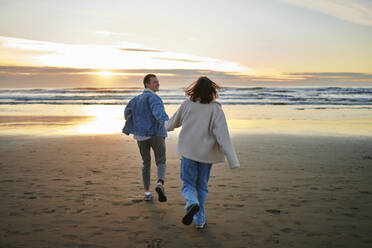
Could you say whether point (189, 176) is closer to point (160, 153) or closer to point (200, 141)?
point (200, 141)

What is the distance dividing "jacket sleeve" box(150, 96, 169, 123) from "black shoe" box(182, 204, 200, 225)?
1.23 m

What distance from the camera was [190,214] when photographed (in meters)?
3.71

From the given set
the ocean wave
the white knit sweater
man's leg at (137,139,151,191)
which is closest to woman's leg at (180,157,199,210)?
the white knit sweater

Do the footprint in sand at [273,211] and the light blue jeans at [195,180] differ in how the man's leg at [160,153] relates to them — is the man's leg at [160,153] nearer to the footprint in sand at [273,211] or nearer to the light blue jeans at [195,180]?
the light blue jeans at [195,180]

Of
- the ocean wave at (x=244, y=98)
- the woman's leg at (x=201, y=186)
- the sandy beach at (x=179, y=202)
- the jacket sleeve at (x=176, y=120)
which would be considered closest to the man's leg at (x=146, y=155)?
the sandy beach at (x=179, y=202)

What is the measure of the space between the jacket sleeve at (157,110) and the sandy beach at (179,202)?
1.16 meters

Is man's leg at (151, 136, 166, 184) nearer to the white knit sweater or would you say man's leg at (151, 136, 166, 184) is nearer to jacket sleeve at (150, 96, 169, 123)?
jacket sleeve at (150, 96, 169, 123)

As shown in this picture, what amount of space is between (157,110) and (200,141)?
96 cm

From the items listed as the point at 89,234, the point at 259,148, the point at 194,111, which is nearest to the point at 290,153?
the point at 259,148

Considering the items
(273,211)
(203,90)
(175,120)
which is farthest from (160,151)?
(273,211)

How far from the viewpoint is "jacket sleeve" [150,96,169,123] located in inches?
179

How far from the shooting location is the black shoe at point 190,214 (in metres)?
3.71

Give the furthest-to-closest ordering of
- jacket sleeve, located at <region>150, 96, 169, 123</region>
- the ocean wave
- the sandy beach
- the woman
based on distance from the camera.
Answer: the ocean wave
jacket sleeve, located at <region>150, 96, 169, 123</region>
the woman
the sandy beach

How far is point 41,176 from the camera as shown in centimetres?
630
